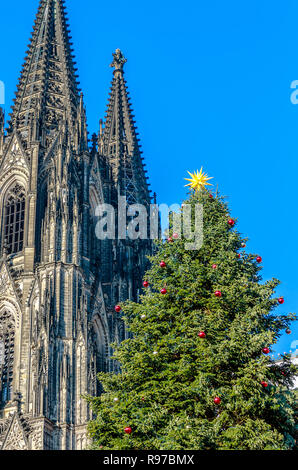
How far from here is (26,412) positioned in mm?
38656

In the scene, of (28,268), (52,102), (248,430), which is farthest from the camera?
(52,102)

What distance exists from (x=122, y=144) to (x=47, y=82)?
29.7 feet

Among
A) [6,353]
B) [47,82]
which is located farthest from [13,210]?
[47,82]

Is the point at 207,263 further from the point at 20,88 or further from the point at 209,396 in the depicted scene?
the point at 20,88

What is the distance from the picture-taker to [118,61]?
66.6m

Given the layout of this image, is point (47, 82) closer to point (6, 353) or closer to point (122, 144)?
point (122, 144)

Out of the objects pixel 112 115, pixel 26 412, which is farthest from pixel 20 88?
pixel 26 412

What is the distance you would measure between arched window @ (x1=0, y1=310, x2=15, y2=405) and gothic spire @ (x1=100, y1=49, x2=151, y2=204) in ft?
52.5

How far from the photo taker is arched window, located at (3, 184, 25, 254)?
46219 millimetres

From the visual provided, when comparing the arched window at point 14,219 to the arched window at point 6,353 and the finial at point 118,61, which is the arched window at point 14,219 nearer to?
the arched window at point 6,353

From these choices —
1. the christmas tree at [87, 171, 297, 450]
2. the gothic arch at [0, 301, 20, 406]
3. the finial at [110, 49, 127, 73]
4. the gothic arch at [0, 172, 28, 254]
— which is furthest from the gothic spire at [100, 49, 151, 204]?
the christmas tree at [87, 171, 297, 450]

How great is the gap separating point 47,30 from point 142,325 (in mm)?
38740
